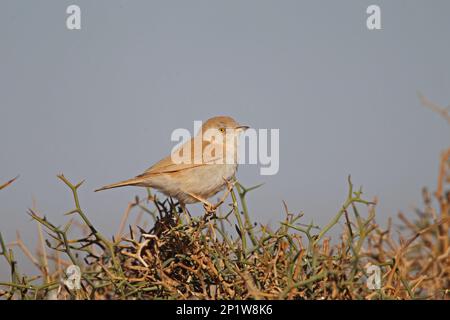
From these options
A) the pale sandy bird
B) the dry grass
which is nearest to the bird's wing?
the pale sandy bird

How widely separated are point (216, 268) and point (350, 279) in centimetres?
40

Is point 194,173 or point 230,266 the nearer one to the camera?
point 230,266

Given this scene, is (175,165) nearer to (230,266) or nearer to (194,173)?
(194,173)

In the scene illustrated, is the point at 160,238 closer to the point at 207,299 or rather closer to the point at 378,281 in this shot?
the point at 207,299

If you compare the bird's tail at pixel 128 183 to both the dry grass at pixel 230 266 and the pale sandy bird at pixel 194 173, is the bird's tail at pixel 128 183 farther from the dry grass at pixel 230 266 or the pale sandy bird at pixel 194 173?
the dry grass at pixel 230 266

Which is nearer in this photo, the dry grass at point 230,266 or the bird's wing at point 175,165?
the dry grass at point 230,266

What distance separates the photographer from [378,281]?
5.14 feet

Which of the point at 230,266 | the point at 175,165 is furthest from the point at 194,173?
the point at 230,266

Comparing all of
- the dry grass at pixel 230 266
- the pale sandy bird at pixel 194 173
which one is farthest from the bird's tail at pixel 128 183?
the dry grass at pixel 230 266

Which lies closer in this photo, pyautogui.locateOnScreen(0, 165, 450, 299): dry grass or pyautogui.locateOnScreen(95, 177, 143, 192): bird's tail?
pyautogui.locateOnScreen(0, 165, 450, 299): dry grass

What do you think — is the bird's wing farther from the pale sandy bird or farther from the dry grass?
the dry grass

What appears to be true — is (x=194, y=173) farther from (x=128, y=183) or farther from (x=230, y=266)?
(x=230, y=266)

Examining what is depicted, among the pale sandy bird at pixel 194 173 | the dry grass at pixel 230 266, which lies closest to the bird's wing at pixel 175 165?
the pale sandy bird at pixel 194 173
